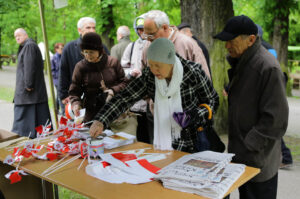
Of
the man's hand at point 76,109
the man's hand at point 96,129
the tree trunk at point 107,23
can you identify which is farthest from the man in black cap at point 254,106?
the tree trunk at point 107,23

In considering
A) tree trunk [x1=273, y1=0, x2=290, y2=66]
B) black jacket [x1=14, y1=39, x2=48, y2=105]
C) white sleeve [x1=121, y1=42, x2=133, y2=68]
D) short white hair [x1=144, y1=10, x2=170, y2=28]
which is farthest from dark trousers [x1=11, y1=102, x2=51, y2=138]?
tree trunk [x1=273, y1=0, x2=290, y2=66]

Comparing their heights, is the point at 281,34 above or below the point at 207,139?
above

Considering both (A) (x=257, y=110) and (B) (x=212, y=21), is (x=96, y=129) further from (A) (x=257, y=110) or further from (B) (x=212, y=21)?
(B) (x=212, y=21)

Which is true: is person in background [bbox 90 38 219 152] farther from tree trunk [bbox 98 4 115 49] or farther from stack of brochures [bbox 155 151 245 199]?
tree trunk [bbox 98 4 115 49]

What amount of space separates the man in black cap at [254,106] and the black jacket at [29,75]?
3.55m

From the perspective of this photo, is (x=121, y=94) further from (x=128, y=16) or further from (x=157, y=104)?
(x=128, y=16)

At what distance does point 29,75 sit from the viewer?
16.1ft

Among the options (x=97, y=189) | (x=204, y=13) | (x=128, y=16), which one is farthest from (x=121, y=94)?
(x=128, y=16)

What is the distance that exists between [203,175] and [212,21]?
4153mm

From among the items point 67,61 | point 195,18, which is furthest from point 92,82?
point 195,18

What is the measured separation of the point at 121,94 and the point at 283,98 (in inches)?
47.6

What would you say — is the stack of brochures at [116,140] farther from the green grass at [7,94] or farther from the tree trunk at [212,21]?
the green grass at [7,94]

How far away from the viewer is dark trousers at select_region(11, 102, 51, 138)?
5.09 m

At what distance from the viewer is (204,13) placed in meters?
5.38
